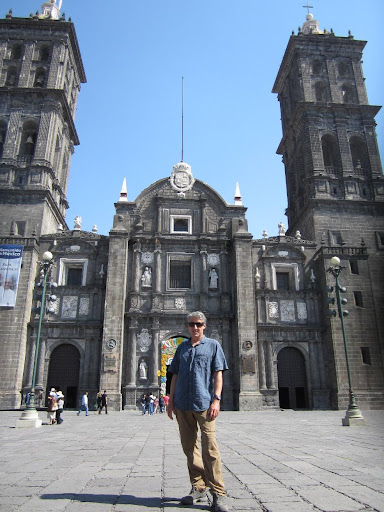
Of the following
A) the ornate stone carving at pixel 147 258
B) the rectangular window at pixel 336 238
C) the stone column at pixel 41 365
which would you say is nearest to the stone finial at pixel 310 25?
the rectangular window at pixel 336 238

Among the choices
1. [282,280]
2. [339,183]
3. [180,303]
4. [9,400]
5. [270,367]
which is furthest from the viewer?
[339,183]

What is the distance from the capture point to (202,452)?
4.54 m

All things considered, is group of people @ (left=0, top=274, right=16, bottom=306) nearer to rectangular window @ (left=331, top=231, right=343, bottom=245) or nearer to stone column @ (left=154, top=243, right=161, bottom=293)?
stone column @ (left=154, top=243, right=161, bottom=293)

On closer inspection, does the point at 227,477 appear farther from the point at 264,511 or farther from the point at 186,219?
the point at 186,219

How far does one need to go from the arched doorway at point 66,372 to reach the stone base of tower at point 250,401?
10.1m

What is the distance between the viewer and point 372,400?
83.0 feet

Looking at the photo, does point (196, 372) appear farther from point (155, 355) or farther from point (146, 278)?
point (146, 278)

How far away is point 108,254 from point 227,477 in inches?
932

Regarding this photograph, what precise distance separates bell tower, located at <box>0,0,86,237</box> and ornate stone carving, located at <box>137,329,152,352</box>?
994cm

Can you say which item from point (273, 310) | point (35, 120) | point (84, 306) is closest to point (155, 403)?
point (84, 306)

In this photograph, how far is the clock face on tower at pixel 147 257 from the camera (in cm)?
2908

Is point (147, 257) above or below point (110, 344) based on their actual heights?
above

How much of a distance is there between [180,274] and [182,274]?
14 cm

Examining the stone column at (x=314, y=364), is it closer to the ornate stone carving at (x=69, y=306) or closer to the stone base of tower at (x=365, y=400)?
the stone base of tower at (x=365, y=400)
